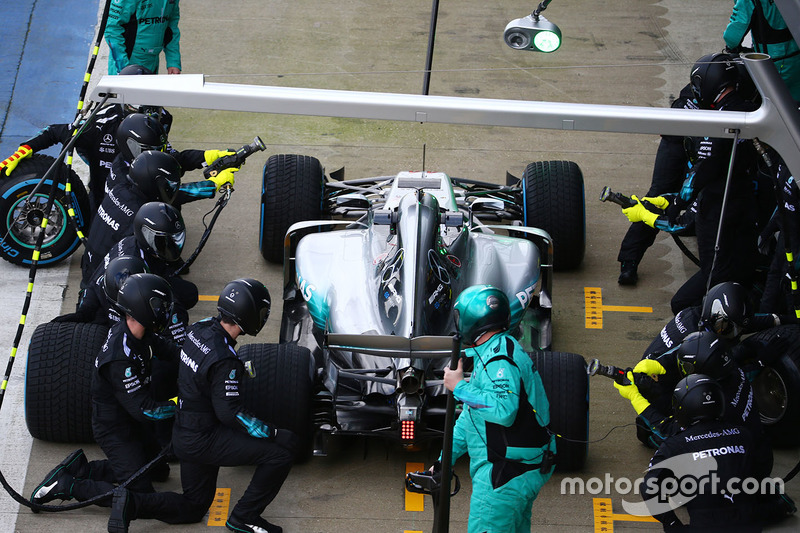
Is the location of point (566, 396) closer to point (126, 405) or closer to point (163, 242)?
point (126, 405)

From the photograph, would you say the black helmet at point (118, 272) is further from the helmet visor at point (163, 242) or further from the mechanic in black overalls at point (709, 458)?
the mechanic in black overalls at point (709, 458)

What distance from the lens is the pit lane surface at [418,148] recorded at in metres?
7.20

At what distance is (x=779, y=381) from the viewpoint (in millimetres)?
7477

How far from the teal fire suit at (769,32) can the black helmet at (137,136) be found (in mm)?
5810

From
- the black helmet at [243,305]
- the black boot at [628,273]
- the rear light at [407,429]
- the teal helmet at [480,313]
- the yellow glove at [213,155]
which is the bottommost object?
the black boot at [628,273]

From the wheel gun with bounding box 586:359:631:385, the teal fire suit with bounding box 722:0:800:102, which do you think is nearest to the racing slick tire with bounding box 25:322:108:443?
the wheel gun with bounding box 586:359:631:385

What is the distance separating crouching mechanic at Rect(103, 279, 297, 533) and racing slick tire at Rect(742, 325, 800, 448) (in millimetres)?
3497

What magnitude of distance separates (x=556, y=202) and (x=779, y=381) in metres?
2.60

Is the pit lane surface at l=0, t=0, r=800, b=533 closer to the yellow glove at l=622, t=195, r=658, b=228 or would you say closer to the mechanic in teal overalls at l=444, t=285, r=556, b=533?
the yellow glove at l=622, t=195, r=658, b=228

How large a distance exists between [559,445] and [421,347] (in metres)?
1.31

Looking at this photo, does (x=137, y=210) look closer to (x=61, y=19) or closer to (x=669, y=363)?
(x=669, y=363)

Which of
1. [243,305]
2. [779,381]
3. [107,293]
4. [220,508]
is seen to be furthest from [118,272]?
[779,381]

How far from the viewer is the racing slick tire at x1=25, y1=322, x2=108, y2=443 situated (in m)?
7.21

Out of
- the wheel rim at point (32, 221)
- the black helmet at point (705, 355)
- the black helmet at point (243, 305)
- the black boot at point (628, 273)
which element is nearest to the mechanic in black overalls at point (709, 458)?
the black helmet at point (705, 355)
